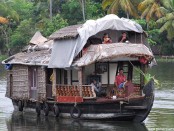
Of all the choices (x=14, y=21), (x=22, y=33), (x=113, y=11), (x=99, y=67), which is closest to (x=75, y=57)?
(x=99, y=67)

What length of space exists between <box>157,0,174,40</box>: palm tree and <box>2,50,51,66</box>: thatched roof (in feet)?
108

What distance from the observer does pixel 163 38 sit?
62781 millimetres

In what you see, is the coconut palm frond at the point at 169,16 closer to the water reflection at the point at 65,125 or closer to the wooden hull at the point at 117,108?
the water reflection at the point at 65,125

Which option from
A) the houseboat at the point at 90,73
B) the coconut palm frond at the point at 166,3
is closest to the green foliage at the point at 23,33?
the coconut palm frond at the point at 166,3

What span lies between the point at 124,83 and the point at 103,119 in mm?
1416

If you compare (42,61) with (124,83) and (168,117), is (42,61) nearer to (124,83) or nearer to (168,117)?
(124,83)

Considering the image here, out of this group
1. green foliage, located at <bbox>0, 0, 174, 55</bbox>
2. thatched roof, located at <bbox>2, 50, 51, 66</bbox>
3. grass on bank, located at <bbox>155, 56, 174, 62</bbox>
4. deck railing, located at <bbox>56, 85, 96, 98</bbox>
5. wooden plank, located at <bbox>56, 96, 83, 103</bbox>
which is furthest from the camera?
grass on bank, located at <bbox>155, 56, 174, 62</bbox>

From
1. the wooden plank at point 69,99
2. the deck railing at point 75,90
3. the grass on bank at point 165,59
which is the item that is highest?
the grass on bank at point 165,59

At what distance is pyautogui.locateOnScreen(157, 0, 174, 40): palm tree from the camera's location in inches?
2202

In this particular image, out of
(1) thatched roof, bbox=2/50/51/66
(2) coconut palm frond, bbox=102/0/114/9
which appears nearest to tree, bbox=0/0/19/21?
(2) coconut palm frond, bbox=102/0/114/9

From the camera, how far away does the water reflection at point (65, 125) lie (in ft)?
63.4

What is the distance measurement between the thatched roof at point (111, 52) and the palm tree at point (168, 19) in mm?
36084

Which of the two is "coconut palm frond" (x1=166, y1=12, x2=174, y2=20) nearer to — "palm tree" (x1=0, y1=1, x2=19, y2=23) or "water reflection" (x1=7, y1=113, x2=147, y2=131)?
"palm tree" (x1=0, y1=1, x2=19, y2=23)

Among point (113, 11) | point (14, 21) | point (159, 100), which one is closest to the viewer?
point (159, 100)
